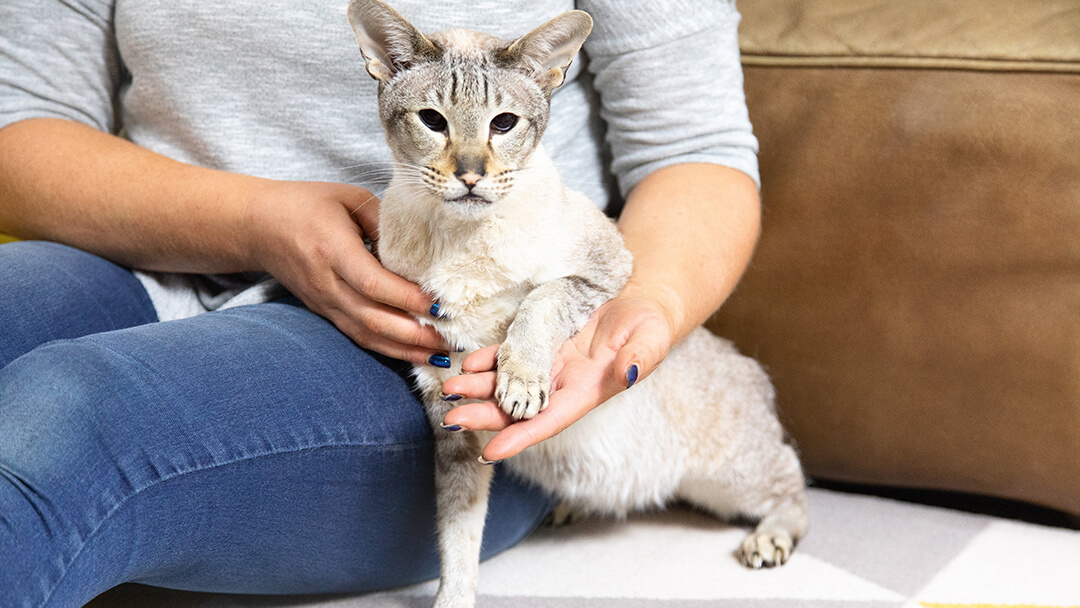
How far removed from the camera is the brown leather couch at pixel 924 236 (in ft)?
5.16

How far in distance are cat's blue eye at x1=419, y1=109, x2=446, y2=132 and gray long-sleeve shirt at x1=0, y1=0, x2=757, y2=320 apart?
1.06 ft

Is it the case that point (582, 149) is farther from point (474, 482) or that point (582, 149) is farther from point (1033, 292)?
point (1033, 292)

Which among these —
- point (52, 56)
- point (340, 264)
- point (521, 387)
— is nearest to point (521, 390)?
point (521, 387)

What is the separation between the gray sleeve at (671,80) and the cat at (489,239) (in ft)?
0.96

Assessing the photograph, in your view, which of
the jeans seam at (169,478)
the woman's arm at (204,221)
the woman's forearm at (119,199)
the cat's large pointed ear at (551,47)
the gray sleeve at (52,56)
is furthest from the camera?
the gray sleeve at (52,56)

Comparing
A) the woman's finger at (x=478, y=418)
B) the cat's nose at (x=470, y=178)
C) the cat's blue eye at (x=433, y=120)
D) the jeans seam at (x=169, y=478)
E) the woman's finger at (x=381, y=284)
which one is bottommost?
the jeans seam at (x=169, y=478)

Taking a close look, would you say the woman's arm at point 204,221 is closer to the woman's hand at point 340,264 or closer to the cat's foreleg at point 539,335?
the woman's hand at point 340,264

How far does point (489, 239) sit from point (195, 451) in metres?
0.50

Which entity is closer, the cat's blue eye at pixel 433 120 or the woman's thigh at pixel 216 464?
the woman's thigh at pixel 216 464

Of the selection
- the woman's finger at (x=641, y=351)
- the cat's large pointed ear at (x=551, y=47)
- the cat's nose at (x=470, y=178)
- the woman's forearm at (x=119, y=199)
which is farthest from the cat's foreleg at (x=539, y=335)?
the woman's forearm at (x=119, y=199)

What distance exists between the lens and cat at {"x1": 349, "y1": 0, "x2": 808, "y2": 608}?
1152 millimetres

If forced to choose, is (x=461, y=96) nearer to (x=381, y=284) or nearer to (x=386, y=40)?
(x=386, y=40)

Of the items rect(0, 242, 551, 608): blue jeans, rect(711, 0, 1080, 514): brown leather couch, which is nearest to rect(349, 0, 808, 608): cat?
rect(0, 242, 551, 608): blue jeans

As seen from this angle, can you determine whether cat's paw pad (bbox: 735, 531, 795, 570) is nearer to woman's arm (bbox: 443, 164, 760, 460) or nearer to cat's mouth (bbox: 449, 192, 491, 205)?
woman's arm (bbox: 443, 164, 760, 460)
